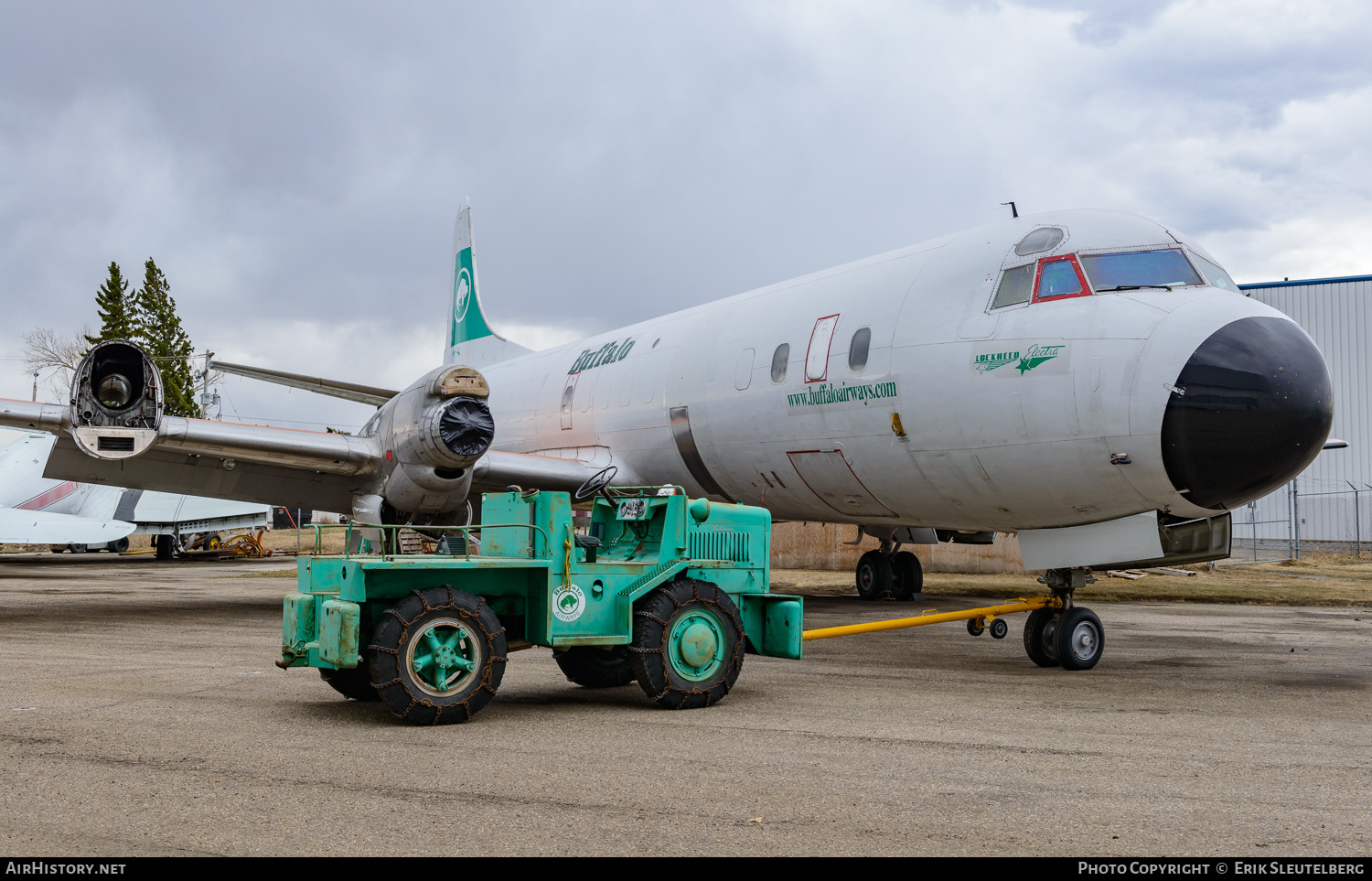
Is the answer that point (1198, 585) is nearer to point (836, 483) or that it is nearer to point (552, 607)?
point (836, 483)

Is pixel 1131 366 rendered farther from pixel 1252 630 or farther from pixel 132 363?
pixel 132 363

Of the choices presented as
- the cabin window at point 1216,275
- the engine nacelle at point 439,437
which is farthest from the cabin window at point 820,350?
the engine nacelle at point 439,437

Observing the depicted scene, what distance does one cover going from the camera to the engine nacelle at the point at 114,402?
401 inches

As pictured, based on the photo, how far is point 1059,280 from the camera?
8164mm

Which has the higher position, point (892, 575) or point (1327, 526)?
point (1327, 526)

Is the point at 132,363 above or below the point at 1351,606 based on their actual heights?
above

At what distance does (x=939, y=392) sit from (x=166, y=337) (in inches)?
2261

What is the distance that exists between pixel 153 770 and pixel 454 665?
5.74 ft

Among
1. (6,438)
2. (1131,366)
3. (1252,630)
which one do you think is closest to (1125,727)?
(1131,366)

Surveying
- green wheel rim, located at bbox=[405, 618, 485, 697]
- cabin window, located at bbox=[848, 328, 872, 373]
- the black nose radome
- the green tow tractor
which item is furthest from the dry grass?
green wheel rim, located at bbox=[405, 618, 485, 697]

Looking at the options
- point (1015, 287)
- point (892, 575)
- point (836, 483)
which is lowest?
point (892, 575)

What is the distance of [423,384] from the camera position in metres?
11.4

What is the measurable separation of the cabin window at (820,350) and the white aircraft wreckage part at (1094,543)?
240 centimetres

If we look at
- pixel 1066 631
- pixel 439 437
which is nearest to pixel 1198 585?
pixel 1066 631
